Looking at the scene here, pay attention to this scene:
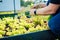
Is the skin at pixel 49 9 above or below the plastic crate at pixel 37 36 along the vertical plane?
above

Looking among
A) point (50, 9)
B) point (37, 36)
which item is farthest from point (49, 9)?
point (37, 36)

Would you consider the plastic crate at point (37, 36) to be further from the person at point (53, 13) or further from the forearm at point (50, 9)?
the forearm at point (50, 9)

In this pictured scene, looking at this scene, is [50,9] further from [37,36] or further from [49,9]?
[37,36]

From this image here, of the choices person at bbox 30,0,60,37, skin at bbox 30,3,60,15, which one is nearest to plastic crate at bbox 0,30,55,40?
person at bbox 30,0,60,37

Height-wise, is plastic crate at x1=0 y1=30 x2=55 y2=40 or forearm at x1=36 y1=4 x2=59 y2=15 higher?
forearm at x1=36 y1=4 x2=59 y2=15

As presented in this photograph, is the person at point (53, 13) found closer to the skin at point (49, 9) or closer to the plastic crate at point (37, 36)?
the skin at point (49, 9)

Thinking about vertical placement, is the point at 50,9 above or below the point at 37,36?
above

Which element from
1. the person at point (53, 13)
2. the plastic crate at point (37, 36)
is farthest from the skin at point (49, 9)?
the plastic crate at point (37, 36)

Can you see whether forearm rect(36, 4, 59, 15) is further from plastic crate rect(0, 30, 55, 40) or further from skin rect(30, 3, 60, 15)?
plastic crate rect(0, 30, 55, 40)

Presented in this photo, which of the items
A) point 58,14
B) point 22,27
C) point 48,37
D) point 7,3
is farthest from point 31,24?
point 7,3

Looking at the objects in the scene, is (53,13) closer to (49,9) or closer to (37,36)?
(49,9)

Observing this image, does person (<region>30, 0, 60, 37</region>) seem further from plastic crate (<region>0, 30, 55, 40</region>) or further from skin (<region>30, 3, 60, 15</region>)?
plastic crate (<region>0, 30, 55, 40</region>)

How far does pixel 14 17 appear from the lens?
2469 millimetres

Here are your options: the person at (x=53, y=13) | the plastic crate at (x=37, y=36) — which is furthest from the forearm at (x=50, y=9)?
the plastic crate at (x=37, y=36)
